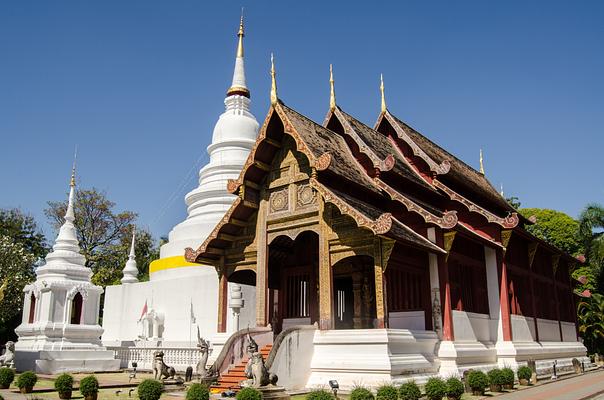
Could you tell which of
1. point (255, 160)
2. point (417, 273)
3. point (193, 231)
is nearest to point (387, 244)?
point (417, 273)

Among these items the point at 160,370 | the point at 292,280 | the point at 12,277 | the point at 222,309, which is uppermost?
the point at 12,277

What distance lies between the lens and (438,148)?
2191 centimetres

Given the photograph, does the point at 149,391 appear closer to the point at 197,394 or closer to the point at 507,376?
the point at 197,394

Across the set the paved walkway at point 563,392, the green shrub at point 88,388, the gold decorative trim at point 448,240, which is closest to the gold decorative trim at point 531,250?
the paved walkway at point 563,392

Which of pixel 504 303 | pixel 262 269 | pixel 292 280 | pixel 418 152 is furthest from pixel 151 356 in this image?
pixel 504 303

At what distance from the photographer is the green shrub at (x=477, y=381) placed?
1234 cm

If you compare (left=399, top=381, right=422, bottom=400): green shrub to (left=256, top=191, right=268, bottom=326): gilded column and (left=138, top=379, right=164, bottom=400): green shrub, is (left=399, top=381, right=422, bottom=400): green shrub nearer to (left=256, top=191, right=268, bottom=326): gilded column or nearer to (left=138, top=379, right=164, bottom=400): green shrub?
(left=138, top=379, right=164, bottom=400): green shrub

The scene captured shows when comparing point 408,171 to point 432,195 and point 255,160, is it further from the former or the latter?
point 255,160

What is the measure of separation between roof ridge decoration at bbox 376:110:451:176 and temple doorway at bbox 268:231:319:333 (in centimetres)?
431

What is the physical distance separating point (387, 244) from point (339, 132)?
554cm

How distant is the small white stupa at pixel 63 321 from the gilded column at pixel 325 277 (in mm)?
11749

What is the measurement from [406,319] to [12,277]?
24.3 metres

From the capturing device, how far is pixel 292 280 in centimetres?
1653

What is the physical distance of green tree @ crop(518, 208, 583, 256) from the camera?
3956cm
